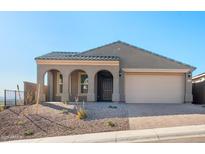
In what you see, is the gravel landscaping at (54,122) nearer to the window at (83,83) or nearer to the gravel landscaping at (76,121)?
the gravel landscaping at (76,121)

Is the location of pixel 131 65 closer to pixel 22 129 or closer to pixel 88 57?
pixel 88 57

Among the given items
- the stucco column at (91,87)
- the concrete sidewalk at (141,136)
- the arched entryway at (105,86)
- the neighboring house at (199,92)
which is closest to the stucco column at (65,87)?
the stucco column at (91,87)

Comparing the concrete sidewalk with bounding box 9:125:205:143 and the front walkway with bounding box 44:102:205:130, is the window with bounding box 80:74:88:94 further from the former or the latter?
the concrete sidewalk with bounding box 9:125:205:143

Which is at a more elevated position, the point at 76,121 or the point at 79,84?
the point at 79,84

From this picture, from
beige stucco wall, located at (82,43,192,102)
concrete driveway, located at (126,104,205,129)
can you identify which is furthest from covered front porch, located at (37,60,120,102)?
concrete driveway, located at (126,104,205,129)

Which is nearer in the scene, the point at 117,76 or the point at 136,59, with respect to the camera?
the point at 117,76

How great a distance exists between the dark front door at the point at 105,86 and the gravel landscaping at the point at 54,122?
6086mm

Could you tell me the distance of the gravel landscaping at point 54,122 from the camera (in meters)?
12.1

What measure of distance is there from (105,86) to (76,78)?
270 centimetres

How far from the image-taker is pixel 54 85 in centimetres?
2255

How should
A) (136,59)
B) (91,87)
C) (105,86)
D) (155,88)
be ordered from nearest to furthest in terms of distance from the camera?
1. (91,87)
2. (155,88)
3. (136,59)
4. (105,86)

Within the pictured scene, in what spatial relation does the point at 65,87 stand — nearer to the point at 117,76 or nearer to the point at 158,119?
the point at 117,76

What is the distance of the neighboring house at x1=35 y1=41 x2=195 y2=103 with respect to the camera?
20.6 m

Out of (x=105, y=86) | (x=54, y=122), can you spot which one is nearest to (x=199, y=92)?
(x=105, y=86)
